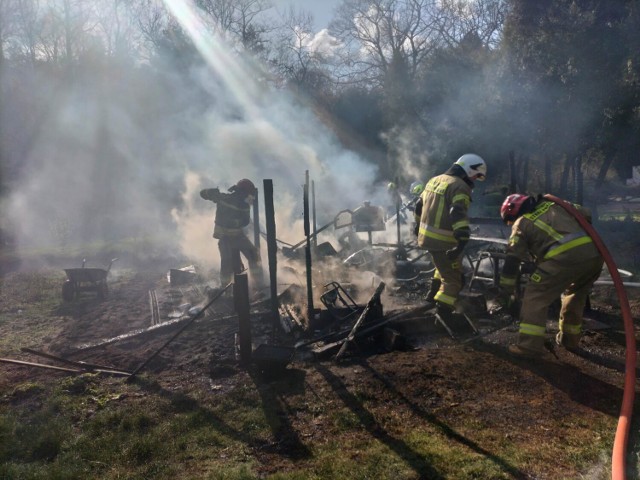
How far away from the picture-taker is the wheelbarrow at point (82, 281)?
9.56 m

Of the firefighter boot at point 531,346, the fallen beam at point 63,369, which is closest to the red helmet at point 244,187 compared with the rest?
the fallen beam at point 63,369

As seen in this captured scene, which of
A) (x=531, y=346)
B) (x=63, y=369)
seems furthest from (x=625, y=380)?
(x=63, y=369)

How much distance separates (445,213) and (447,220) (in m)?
0.09

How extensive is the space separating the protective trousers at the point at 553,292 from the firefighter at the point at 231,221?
539 centimetres

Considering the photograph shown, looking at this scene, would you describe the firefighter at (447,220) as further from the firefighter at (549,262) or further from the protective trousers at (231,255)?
the protective trousers at (231,255)

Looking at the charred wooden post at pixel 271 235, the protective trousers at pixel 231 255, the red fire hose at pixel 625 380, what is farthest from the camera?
the protective trousers at pixel 231 255

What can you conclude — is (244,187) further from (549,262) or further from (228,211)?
(549,262)

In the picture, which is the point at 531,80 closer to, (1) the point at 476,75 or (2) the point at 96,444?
(1) the point at 476,75

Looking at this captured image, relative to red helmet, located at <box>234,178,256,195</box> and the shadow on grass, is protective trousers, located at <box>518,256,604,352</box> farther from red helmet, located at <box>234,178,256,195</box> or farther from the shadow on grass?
red helmet, located at <box>234,178,256,195</box>

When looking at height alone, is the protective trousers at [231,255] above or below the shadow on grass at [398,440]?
above

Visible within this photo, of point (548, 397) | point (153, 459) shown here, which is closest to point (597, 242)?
point (548, 397)

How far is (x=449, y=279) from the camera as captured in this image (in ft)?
20.5

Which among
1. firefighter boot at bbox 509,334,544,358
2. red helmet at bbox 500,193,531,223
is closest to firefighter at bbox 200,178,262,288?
red helmet at bbox 500,193,531,223

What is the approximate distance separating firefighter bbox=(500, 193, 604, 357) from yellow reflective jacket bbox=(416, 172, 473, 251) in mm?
726
